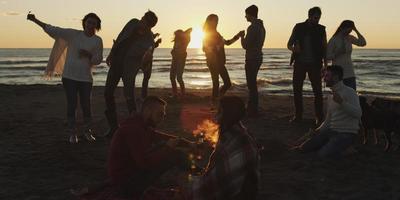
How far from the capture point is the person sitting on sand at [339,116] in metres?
6.95

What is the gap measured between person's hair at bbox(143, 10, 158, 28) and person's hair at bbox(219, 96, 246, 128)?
438 centimetres

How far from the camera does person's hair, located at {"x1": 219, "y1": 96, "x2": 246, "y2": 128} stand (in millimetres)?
3933

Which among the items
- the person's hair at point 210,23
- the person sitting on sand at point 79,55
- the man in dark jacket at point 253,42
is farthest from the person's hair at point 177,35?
the person sitting on sand at point 79,55

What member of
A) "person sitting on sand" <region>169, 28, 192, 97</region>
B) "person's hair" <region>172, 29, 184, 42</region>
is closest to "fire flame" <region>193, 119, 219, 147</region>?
"person sitting on sand" <region>169, 28, 192, 97</region>

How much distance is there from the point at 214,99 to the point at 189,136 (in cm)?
378

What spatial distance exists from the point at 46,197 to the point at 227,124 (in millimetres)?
2521

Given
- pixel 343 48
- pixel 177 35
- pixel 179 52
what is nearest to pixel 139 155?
pixel 343 48

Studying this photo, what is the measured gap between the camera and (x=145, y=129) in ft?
15.9

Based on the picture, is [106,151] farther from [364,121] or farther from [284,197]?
[364,121]

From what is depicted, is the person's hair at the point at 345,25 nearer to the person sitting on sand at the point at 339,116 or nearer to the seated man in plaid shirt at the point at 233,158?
the person sitting on sand at the point at 339,116

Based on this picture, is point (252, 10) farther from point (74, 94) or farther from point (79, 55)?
point (74, 94)

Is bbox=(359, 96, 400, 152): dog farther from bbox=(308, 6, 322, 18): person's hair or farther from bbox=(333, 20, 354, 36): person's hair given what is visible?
bbox=(308, 6, 322, 18): person's hair

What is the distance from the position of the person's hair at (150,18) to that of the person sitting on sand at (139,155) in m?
3.26

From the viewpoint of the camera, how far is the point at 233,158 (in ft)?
12.9
